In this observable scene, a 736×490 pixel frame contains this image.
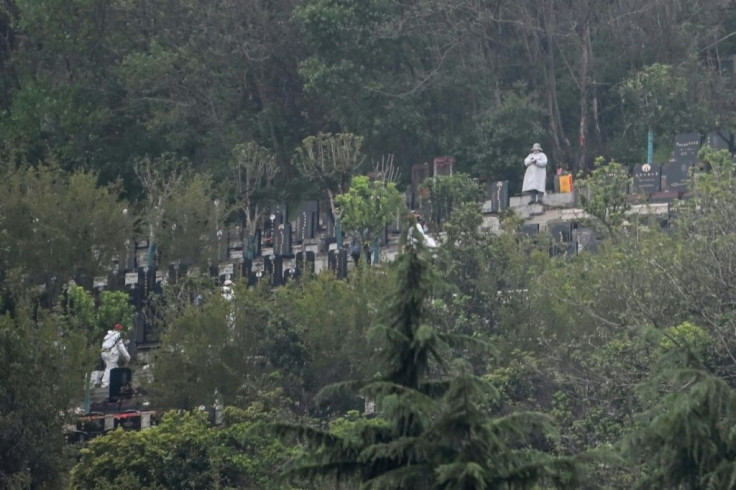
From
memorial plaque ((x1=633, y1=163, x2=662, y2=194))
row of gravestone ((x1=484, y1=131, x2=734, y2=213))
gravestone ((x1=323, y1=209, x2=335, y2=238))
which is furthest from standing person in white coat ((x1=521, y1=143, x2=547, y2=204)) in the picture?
gravestone ((x1=323, y1=209, x2=335, y2=238))

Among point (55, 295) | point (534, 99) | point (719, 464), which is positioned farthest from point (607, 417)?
point (534, 99)

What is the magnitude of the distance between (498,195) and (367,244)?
531 cm

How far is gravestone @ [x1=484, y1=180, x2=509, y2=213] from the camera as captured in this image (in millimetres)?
50438

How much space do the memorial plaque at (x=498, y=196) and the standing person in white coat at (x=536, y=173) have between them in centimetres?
52

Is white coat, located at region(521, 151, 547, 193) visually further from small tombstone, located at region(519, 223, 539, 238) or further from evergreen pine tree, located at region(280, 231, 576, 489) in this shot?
evergreen pine tree, located at region(280, 231, 576, 489)

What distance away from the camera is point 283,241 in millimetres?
50594

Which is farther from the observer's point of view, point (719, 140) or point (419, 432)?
point (719, 140)

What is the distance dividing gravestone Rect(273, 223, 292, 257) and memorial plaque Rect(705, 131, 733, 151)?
977 centimetres

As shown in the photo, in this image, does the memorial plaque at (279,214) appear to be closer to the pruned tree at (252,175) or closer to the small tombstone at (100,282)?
the pruned tree at (252,175)

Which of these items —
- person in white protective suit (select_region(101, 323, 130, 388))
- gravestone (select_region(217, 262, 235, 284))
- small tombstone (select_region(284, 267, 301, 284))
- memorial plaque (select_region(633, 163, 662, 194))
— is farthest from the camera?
memorial plaque (select_region(633, 163, 662, 194))

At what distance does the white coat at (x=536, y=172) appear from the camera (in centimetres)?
5156

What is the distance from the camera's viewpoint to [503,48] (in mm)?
58594

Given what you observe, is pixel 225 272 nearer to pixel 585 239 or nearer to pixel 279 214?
pixel 279 214

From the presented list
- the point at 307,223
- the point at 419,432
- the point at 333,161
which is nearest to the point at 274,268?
the point at 307,223
